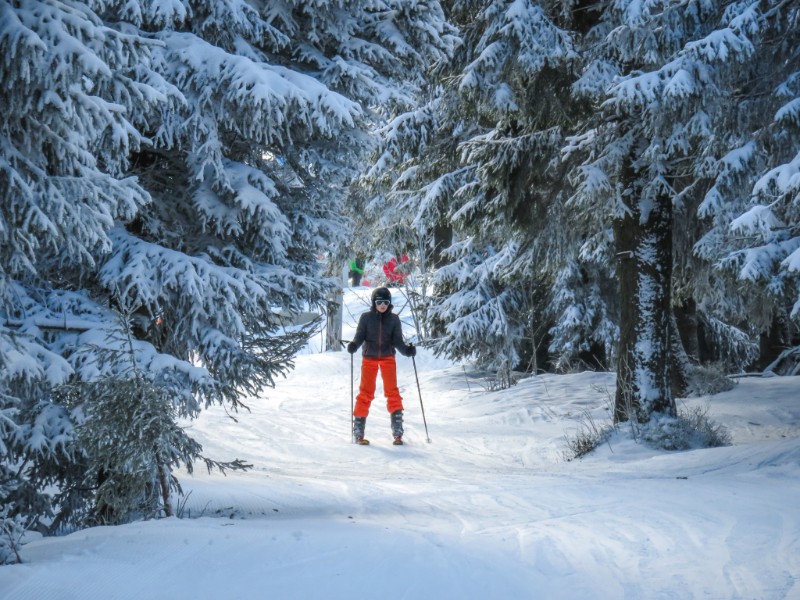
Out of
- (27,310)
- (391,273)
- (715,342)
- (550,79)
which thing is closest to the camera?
(27,310)

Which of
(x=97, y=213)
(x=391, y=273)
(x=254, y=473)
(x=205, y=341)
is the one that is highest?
(x=391, y=273)

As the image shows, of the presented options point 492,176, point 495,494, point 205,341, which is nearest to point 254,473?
point 205,341

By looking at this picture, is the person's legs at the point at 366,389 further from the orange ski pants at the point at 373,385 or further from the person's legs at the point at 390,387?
the person's legs at the point at 390,387

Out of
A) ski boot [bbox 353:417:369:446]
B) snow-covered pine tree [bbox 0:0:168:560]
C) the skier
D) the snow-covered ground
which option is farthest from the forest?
ski boot [bbox 353:417:369:446]

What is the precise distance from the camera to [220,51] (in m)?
6.19

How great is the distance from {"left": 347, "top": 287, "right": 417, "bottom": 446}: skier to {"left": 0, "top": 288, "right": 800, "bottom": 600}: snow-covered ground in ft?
1.94

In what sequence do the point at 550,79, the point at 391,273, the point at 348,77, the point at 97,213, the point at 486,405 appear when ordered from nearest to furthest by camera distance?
the point at 97,213 → the point at 348,77 → the point at 550,79 → the point at 486,405 → the point at 391,273

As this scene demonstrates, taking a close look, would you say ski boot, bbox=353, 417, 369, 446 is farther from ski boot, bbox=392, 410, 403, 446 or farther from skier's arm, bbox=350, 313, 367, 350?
skier's arm, bbox=350, 313, 367, 350

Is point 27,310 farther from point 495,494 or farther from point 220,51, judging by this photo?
point 495,494

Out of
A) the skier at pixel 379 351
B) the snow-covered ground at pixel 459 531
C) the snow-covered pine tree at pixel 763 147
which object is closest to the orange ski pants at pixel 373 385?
the skier at pixel 379 351

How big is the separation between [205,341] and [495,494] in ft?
9.16

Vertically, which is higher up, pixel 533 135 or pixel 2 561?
pixel 533 135

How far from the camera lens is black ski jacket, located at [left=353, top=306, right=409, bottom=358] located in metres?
10.2

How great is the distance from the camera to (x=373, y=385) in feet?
33.1
